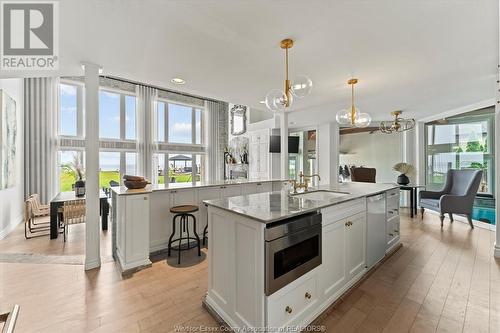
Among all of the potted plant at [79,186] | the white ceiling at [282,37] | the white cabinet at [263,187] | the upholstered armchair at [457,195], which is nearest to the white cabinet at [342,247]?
the white ceiling at [282,37]

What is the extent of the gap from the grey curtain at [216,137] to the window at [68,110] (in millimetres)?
3762

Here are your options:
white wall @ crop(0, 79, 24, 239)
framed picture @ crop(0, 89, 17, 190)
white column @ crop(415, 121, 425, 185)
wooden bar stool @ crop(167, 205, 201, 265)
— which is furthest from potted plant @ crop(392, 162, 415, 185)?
white wall @ crop(0, 79, 24, 239)

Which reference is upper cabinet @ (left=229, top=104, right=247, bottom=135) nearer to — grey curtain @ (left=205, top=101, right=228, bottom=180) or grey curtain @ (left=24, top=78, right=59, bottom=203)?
grey curtain @ (left=205, top=101, right=228, bottom=180)

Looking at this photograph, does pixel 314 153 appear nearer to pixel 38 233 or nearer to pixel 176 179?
pixel 176 179

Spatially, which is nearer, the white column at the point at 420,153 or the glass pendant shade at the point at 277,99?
the glass pendant shade at the point at 277,99

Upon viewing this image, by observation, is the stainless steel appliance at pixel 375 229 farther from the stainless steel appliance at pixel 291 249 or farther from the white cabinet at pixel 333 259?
the stainless steel appliance at pixel 291 249

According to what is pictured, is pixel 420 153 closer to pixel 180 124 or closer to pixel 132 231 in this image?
pixel 132 231

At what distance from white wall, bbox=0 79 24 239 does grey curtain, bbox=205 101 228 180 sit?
15.4ft

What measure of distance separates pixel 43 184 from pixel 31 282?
12.5ft

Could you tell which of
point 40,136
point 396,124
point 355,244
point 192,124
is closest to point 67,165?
point 40,136

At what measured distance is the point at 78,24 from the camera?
73.4 inches

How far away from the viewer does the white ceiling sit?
5.46 ft

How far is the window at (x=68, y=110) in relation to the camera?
541 cm

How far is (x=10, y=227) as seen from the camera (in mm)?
3967
